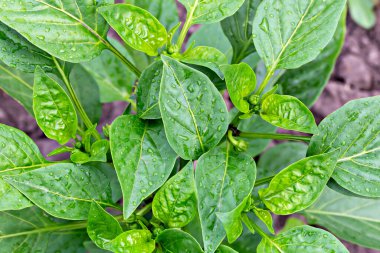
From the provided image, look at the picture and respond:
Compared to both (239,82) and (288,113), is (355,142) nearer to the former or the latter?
(288,113)

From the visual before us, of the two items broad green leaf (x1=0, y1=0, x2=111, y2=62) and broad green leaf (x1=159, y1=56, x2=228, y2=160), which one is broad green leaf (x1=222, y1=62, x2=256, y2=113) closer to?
broad green leaf (x1=159, y1=56, x2=228, y2=160)

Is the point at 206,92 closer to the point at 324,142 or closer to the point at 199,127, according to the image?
the point at 199,127

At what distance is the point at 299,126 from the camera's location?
0.91 metres

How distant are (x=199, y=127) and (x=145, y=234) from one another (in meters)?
0.23

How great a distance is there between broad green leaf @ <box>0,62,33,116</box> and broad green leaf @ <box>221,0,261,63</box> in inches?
21.0

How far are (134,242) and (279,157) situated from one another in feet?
2.24

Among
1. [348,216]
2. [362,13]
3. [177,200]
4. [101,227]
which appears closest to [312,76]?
[348,216]

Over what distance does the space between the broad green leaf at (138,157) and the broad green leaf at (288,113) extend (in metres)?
0.21

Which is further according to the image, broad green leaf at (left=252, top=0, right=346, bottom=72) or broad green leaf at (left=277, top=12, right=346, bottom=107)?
broad green leaf at (left=277, top=12, right=346, bottom=107)

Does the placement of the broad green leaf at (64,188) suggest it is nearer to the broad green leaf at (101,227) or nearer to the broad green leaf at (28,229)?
the broad green leaf at (101,227)

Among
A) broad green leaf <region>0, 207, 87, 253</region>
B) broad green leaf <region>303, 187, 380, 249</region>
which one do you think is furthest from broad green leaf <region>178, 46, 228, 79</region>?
broad green leaf <region>303, 187, 380, 249</region>

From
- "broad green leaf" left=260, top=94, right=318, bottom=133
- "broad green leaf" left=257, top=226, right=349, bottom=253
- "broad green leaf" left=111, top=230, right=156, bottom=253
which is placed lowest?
"broad green leaf" left=111, top=230, right=156, bottom=253

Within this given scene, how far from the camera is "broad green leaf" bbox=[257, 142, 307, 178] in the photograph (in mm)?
1456

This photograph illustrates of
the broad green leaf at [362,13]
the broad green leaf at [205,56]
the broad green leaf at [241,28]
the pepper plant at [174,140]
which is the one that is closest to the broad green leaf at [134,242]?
the pepper plant at [174,140]
